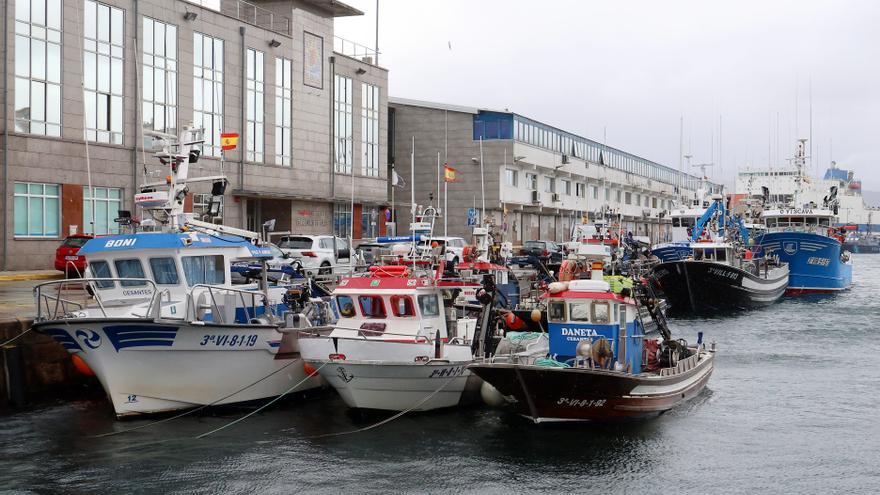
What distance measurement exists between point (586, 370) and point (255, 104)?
102 feet

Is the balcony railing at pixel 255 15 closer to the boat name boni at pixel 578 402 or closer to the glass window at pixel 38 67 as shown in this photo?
the glass window at pixel 38 67

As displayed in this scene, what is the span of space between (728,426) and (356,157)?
1389 inches

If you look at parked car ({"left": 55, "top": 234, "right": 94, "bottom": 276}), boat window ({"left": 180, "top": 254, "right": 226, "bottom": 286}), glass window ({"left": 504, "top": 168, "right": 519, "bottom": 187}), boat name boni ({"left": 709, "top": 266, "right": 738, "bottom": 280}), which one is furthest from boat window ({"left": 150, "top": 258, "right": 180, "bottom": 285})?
glass window ({"left": 504, "top": 168, "right": 519, "bottom": 187})

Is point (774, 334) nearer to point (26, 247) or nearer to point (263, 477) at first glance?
point (263, 477)

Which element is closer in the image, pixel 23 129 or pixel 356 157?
pixel 23 129

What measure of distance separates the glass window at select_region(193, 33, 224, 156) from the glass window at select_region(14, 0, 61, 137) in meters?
7.27

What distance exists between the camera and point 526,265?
144ft

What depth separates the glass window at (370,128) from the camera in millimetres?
53875

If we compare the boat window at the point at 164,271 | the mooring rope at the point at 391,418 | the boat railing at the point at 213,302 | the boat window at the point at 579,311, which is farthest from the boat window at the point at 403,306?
the boat window at the point at 164,271

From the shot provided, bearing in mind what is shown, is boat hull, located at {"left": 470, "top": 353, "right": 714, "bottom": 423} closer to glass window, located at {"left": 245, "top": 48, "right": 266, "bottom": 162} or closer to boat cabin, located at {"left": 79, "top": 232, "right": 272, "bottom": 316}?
boat cabin, located at {"left": 79, "top": 232, "right": 272, "bottom": 316}

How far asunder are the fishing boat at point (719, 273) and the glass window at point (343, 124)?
18.4 m

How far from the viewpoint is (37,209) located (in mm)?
35062

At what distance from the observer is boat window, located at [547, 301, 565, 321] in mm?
19984

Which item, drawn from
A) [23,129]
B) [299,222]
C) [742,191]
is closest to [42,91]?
[23,129]
